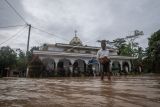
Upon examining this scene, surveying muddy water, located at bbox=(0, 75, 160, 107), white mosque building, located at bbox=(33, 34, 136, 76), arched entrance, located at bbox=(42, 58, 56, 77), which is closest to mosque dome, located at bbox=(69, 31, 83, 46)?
white mosque building, located at bbox=(33, 34, 136, 76)

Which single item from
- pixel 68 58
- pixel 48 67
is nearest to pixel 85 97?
pixel 48 67

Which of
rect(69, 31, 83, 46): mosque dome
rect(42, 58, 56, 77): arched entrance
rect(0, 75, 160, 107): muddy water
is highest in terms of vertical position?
rect(69, 31, 83, 46): mosque dome

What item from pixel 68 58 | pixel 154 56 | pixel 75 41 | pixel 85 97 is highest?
pixel 75 41

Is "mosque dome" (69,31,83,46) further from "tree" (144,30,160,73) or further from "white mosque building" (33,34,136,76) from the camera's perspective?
Result: "tree" (144,30,160,73)

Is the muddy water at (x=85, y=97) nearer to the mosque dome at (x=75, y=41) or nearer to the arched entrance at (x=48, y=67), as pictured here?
the arched entrance at (x=48, y=67)

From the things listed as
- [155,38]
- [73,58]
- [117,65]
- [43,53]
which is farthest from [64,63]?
[155,38]

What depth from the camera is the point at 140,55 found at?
40.1 metres

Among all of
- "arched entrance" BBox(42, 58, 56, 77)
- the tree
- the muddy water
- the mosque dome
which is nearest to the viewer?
the muddy water

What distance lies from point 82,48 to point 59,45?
3780mm

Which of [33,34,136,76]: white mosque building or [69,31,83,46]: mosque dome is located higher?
[69,31,83,46]: mosque dome

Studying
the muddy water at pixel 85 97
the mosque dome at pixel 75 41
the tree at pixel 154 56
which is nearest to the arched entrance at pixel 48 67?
the mosque dome at pixel 75 41

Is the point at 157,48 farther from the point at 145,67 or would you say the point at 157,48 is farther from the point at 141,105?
the point at 141,105

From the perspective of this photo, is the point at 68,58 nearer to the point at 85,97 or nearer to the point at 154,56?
the point at 154,56

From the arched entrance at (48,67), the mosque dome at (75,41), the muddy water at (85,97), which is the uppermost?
the mosque dome at (75,41)
